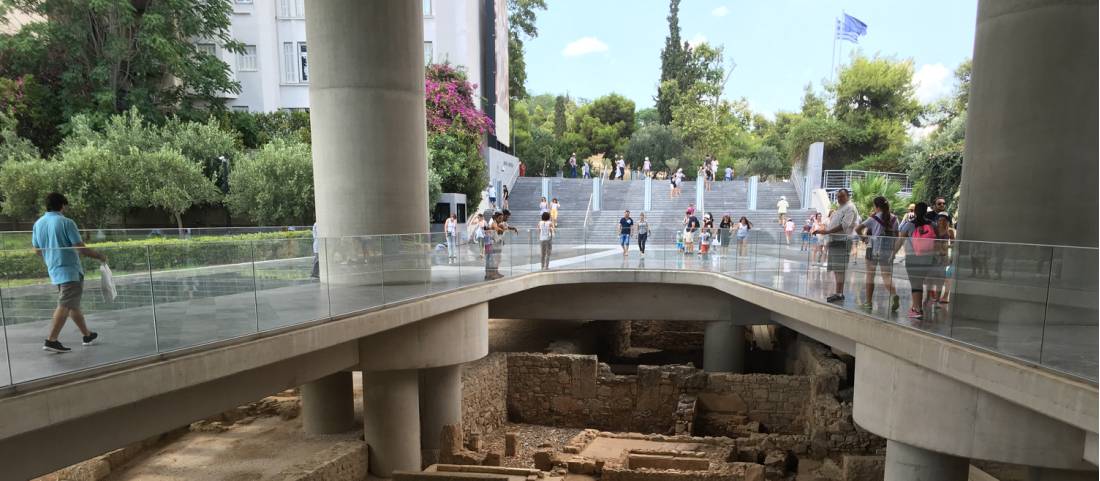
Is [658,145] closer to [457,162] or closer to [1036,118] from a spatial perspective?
[457,162]

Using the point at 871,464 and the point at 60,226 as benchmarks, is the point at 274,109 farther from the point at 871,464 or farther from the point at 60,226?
the point at 871,464

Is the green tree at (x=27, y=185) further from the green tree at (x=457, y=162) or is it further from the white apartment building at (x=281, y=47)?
the white apartment building at (x=281, y=47)

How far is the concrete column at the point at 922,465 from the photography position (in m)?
6.47

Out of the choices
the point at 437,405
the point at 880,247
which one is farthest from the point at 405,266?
the point at 880,247

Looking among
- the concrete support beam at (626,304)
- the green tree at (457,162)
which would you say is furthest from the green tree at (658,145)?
the concrete support beam at (626,304)

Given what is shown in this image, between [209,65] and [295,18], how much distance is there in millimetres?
4910

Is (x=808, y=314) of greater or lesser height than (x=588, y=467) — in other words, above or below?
above

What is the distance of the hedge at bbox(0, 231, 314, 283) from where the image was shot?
440 centimetres

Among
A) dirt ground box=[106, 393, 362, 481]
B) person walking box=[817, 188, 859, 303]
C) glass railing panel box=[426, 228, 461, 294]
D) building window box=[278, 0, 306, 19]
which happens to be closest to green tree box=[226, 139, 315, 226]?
dirt ground box=[106, 393, 362, 481]

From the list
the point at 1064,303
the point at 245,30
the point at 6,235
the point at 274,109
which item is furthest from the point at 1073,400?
the point at 245,30

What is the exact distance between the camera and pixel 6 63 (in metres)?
18.5

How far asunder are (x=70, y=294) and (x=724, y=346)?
12.7 meters

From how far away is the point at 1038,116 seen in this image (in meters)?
6.84

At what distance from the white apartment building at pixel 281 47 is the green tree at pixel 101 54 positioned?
361 centimetres
